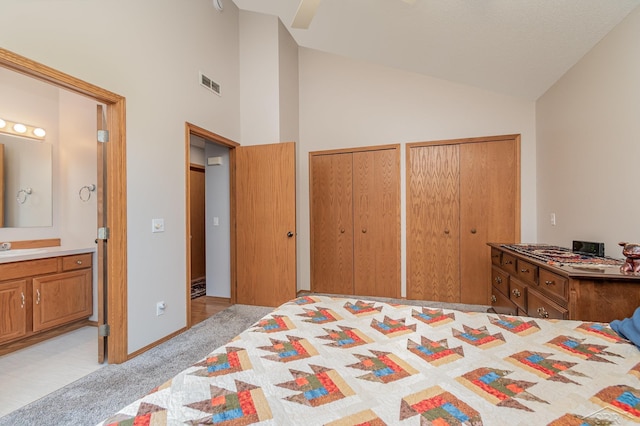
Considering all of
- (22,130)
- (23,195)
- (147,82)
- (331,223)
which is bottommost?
(331,223)

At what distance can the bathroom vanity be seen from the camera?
97.3 inches

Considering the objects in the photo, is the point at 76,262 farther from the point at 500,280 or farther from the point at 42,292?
the point at 500,280

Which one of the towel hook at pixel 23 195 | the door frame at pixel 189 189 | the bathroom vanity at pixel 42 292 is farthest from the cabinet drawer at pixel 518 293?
the towel hook at pixel 23 195

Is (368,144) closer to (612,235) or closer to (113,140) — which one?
(612,235)

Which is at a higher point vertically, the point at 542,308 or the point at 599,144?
the point at 599,144

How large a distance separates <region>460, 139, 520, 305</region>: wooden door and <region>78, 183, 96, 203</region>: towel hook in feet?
14.0

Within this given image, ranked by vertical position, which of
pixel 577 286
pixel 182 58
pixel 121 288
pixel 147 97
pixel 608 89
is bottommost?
pixel 121 288

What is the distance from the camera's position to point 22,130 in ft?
9.78

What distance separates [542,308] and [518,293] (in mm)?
449

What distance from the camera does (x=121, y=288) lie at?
228 cm

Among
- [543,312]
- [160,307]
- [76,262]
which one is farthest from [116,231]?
Result: [543,312]

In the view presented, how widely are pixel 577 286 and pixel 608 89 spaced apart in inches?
59.8

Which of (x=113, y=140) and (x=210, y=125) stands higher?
(x=210, y=125)

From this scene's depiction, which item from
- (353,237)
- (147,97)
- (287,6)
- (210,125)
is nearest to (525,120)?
(353,237)
